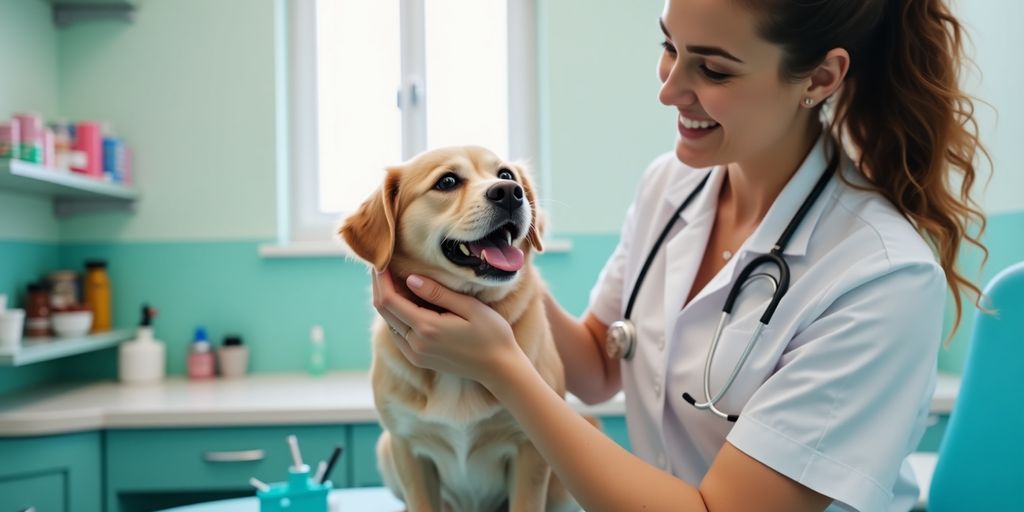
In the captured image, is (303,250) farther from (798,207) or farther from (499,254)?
(798,207)

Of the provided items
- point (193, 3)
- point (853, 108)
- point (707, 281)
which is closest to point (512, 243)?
point (707, 281)

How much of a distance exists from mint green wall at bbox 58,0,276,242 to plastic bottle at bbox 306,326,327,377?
415 mm

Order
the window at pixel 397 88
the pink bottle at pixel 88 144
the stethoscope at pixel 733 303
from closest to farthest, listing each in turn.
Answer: the stethoscope at pixel 733 303
the pink bottle at pixel 88 144
the window at pixel 397 88

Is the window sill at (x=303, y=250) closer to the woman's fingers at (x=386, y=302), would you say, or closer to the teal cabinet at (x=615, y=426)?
the teal cabinet at (x=615, y=426)

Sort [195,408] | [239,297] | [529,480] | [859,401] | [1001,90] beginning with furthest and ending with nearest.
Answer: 1. [239,297]
2. [1001,90]
3. [195,408]
4. [529,480]
5. [859,401]

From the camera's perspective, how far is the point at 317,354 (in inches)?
102

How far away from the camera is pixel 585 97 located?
2.66m

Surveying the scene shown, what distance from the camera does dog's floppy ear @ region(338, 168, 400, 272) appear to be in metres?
1.14

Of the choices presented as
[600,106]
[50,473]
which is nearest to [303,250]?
[50,473]

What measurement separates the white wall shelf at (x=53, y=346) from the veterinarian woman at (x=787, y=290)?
1355 mm

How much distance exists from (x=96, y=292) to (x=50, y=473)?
0.79 m

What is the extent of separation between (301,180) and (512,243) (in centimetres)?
182

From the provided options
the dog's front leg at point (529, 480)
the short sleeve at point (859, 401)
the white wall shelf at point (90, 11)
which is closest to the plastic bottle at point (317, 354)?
the white wall shelf at point (90, 11)

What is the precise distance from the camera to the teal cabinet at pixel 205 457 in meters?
2.00
